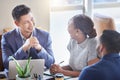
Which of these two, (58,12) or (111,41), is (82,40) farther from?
(58,12)

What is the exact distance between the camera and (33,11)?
347cm

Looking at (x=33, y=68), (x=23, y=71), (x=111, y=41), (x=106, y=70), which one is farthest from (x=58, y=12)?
(x=106, y=70)

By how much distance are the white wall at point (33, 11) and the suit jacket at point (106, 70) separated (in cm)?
180

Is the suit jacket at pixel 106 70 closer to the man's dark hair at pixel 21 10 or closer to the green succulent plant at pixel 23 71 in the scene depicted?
the green succulent plant at pixel 23 71

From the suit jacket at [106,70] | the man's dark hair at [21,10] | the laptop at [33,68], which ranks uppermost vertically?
the man's dark hair at [21,10]

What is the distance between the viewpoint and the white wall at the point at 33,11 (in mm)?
3352

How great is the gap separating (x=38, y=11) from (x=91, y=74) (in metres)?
1.89

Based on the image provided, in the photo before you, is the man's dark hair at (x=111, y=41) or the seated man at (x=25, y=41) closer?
the man's dark hair at (x=111, y=41)

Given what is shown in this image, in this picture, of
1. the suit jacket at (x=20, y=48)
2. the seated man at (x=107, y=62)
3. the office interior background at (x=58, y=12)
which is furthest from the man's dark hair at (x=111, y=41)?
the office interior background at (x=58, y=12)

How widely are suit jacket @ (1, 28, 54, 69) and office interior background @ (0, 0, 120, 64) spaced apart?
0.62 meters

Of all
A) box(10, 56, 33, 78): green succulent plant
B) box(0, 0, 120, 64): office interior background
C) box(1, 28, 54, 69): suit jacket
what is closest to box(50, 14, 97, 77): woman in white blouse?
box(1, 28, 54, 69): suit jacket

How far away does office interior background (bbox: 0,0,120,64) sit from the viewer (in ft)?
11.1

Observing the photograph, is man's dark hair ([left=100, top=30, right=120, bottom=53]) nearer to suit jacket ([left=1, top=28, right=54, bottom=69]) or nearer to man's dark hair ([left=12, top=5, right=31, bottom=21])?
suit jacket ([left=1, top=28, right=54, bottom=69])

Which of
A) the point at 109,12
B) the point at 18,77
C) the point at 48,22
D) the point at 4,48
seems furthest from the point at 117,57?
the point at 109,12
